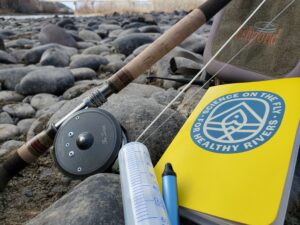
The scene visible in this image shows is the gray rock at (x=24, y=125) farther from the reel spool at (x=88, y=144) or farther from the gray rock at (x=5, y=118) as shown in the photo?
the reel spool at (x=88, y=144)

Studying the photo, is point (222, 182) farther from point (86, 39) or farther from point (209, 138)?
point (86, 39)

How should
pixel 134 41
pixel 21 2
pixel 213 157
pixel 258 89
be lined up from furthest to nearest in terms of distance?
pixel 21 2 < pixel 134 41 < pixel 258 89 < pixel 213 157

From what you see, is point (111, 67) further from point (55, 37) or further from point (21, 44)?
point (21, 44)

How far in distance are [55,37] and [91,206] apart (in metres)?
4.32

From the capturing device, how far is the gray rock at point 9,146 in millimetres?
1886

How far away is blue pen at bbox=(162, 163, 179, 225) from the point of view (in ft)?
3.13

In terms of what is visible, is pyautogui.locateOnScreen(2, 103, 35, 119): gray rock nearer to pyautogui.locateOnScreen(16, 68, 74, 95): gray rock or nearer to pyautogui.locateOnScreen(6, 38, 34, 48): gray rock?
pyautogui.locateOnScreen(16, 68, 74, 95): gray rock

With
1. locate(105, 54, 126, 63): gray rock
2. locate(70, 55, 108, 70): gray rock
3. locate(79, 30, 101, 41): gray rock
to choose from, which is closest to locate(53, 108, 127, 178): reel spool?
locate(70, 55, 108, 70): gray rock

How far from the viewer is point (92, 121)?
52.6 inches

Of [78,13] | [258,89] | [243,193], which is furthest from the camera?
[78,13]

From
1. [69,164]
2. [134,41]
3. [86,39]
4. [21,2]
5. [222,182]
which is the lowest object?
[21,2]

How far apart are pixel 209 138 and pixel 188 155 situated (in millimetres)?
76

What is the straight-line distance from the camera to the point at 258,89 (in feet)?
3.98

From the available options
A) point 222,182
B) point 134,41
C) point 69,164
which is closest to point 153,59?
point 69,164
